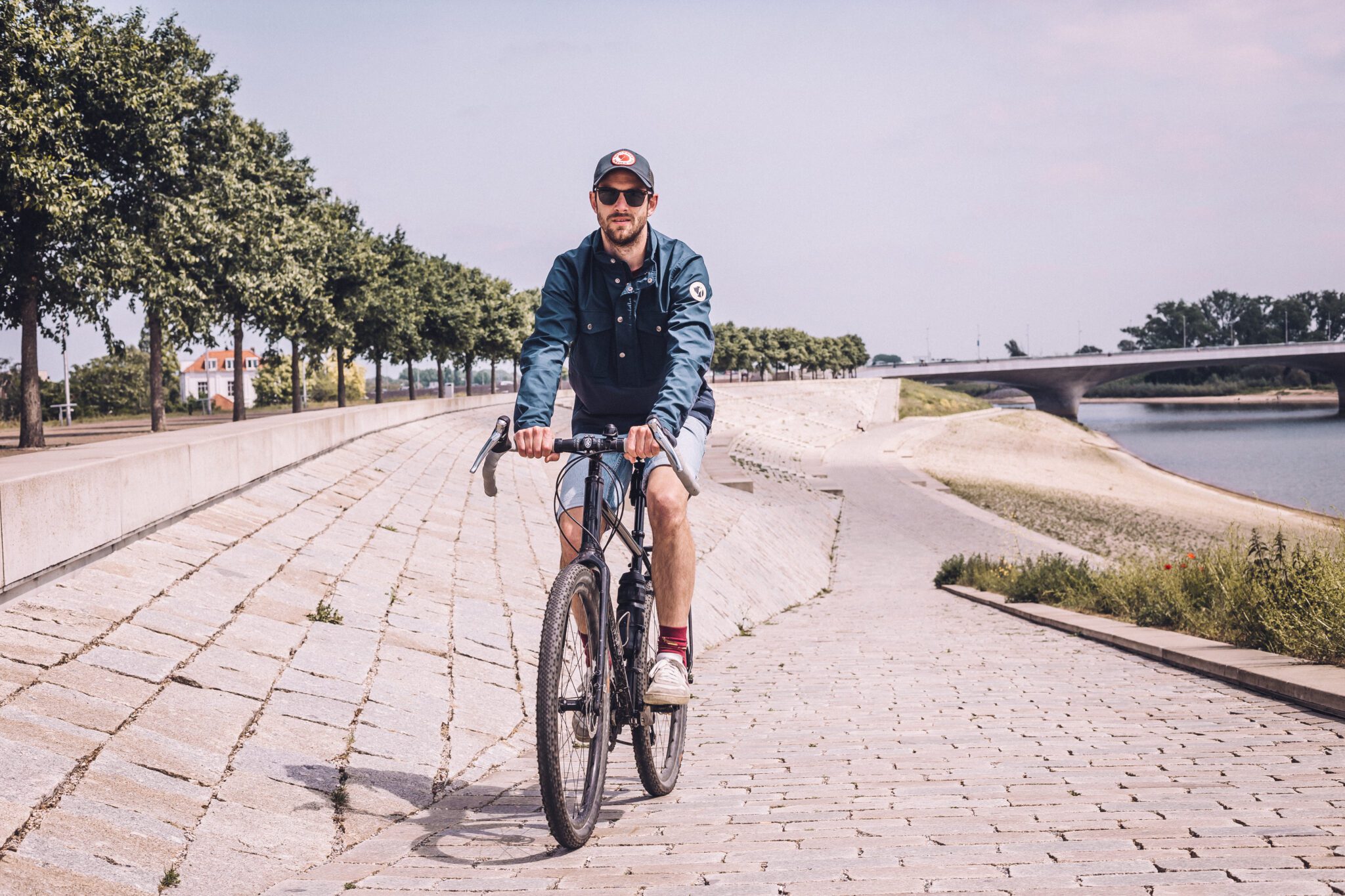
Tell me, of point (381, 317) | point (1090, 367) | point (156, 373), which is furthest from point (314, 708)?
point (1090, 367)

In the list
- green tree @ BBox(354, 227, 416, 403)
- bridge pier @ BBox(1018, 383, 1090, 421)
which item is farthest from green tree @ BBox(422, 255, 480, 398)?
bridge pier @ BBox(1018, 383, 1090, 421)

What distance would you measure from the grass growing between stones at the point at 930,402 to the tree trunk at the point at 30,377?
82.6m

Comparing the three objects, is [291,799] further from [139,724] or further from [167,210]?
[167,210]

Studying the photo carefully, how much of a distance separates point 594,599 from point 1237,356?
113295mm

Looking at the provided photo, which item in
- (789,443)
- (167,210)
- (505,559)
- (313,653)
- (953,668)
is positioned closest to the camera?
(313,653)

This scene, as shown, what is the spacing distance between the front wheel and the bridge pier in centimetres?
11463

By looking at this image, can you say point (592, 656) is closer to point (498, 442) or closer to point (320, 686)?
point (498, 442)

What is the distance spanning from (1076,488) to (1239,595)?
48.0 metres

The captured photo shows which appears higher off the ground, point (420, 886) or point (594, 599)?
point (594, 599)

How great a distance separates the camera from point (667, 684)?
4.10m

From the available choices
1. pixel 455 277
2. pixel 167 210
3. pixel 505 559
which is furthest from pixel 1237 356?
pixel 505 559

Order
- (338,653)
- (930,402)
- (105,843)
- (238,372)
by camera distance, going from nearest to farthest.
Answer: (105,843), (338,653), (238,372), (930,402)

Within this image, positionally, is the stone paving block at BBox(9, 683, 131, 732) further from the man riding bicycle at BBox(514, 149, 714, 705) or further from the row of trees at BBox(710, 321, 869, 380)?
the row of trees at BBox(710, 321, 869, 380)

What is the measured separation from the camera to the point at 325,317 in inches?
1531
